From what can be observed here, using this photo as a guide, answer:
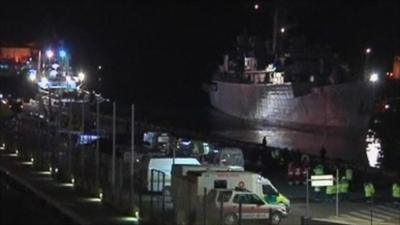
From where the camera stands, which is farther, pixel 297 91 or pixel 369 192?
pixel 297 91

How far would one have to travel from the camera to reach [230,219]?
2662cm

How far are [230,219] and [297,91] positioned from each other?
100m

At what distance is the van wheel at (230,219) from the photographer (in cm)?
2633

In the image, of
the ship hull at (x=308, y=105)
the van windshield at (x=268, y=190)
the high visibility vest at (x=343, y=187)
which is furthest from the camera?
A: the ship hull at (x=308, y=105)

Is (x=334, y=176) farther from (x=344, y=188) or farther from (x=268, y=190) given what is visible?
(x=268, y=190)

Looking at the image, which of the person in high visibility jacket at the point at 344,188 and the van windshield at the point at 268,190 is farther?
the person in high visibility jacket at the point at 344,188

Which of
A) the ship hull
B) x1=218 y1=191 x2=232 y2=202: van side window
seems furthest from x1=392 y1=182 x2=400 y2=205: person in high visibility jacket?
the ship hull

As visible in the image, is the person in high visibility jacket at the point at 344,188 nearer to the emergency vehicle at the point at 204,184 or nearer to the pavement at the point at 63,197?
the emergency vehicle at the point at 204,184

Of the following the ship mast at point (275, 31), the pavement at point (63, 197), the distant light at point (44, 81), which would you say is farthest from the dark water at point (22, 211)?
the ship mast at point (275, 31)

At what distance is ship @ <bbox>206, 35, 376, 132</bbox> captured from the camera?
116688 mm

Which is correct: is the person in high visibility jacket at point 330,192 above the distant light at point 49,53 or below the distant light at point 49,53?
below

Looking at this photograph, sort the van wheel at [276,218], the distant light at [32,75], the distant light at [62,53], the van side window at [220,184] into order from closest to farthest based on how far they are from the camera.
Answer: the van wheel at [276,218] < the van side window at [220,184] < the distant light at [62,53] < the distant light at [32,75]

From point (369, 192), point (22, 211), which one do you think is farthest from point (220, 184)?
point (369, 192)

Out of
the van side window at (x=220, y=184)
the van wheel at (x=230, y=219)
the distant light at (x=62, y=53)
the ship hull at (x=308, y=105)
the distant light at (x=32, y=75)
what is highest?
the distant light at (x=62, y=53)
